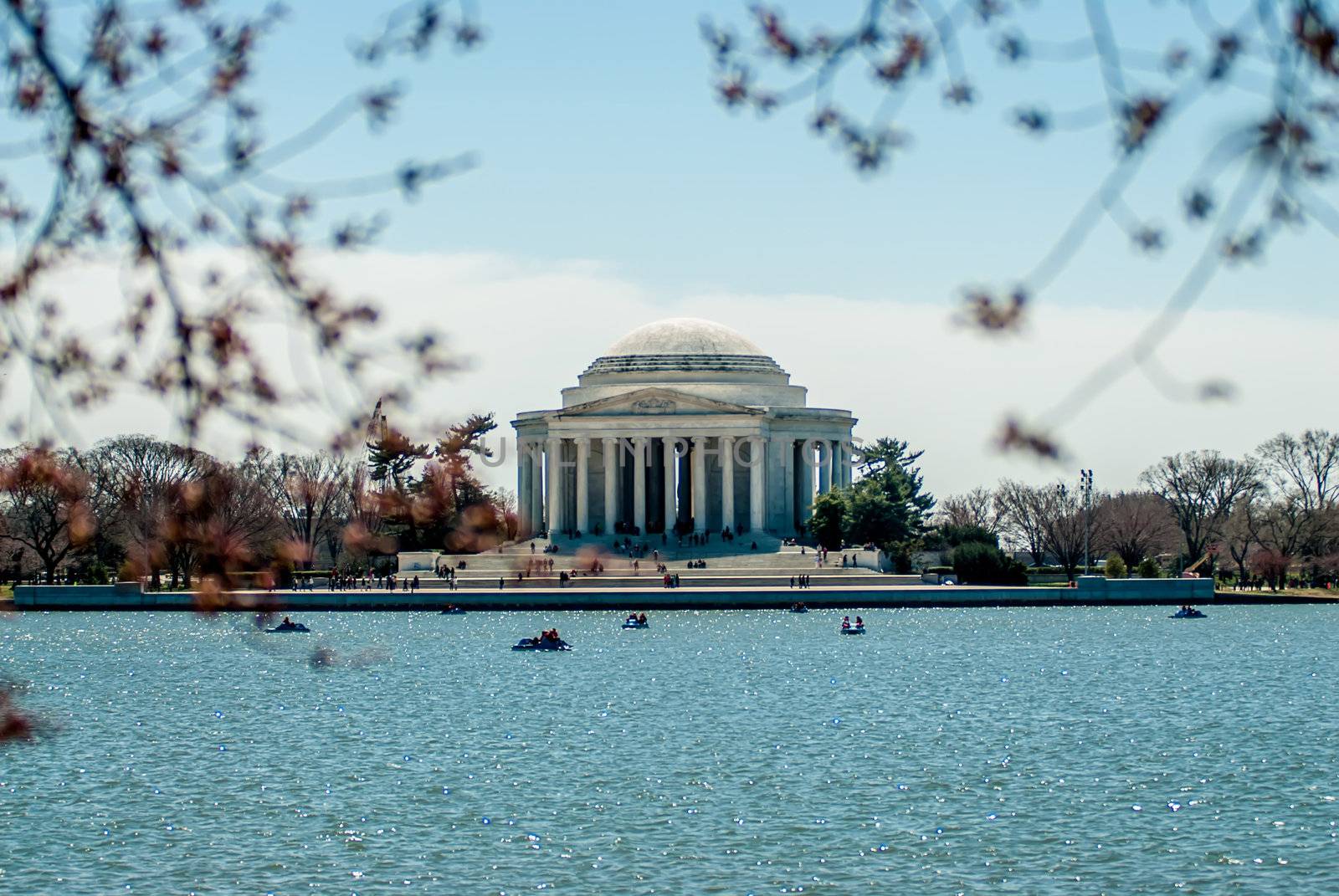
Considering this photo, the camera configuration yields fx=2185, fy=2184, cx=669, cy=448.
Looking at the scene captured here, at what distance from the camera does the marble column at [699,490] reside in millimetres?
124938

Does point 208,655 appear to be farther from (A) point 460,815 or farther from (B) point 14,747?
(A) point 460,815

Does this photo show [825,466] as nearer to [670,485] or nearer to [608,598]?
[670,485]

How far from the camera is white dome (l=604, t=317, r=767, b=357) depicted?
13388 centimetres

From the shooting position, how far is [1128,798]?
123 feet

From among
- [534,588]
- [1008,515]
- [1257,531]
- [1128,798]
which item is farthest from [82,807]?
[1008,515]

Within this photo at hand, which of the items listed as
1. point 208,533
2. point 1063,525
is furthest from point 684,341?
point 208,533

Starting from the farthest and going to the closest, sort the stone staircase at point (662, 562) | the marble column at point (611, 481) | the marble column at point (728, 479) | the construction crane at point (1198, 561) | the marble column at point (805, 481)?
the marble column at point (805, 481) → the marble column at point (611, 481) → the marble column at point (728, 479) → the construction crane at point (1198, 561) → the stone staircase at point (662, 562)

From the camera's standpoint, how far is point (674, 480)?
125 m

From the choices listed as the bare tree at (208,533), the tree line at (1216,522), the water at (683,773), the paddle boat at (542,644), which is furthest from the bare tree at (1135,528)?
the bare tree at (208,533)

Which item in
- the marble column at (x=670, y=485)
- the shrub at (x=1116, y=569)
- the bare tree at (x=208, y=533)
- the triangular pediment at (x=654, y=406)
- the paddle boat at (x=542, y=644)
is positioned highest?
the triangular pediment at (x=654, y=406)

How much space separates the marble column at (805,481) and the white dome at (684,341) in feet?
24.4

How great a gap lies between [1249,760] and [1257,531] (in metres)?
95.0

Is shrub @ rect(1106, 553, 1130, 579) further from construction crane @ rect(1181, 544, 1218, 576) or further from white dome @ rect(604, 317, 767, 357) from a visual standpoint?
white dome @ rect(604, 317, 767, 357)

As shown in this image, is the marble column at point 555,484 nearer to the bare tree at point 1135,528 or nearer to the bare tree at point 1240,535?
the bare tree at point 1135,528
